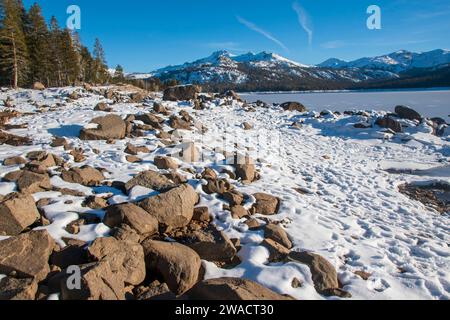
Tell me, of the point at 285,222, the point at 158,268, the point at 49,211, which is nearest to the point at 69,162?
the point at 49,211

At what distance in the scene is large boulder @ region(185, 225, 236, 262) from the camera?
19.3 ft

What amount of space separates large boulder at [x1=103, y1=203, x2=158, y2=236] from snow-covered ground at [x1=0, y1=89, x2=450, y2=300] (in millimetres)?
224

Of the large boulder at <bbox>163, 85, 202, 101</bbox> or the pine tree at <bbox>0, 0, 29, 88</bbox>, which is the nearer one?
the large boulder at <bbox>163, 85, 202, 101</bbox>

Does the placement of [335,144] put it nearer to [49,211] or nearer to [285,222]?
[285,222]

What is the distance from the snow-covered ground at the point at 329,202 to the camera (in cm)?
559

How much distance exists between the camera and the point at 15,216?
577cm

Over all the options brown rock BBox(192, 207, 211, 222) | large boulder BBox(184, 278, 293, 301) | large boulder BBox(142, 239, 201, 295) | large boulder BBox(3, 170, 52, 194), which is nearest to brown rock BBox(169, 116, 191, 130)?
large boulder BBox(3, 170, 52, 194)

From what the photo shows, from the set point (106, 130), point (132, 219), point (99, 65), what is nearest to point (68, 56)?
point (99, 65)

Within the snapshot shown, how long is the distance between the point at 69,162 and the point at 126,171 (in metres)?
2.01

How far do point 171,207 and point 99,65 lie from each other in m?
69.6

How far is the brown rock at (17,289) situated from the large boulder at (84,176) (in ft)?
13.4

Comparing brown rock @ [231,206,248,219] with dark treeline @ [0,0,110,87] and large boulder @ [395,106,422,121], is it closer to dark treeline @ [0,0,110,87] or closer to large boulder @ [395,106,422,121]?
large boulder @ [395,106,422,121]
